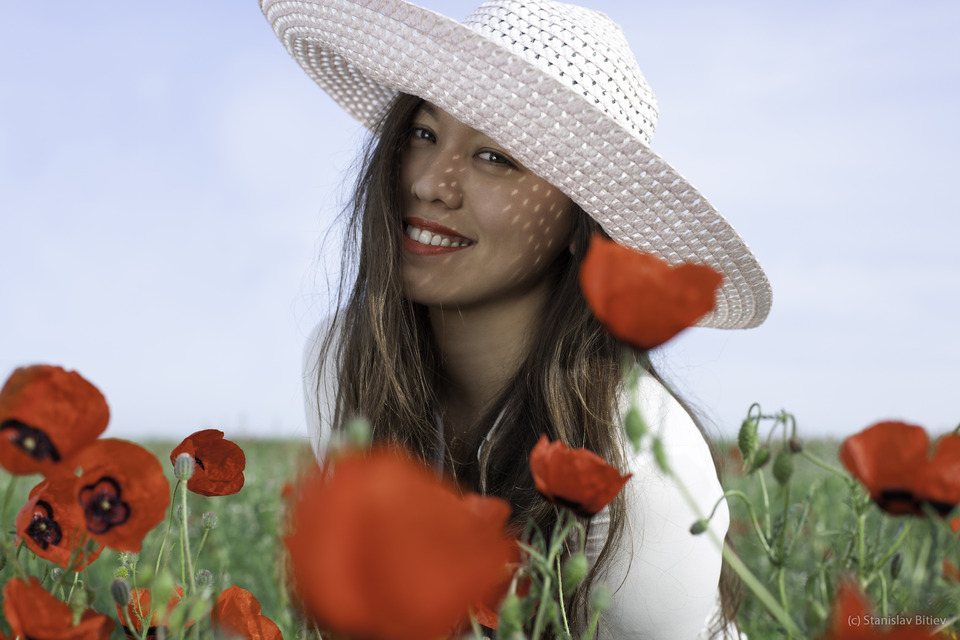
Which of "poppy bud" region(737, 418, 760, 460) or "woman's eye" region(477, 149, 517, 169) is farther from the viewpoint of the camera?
"woman's eye" region(477, 149, 517, 169)

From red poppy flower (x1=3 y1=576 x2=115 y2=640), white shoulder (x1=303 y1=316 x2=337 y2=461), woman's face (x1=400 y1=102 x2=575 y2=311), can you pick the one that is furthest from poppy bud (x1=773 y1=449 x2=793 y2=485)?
white shoulder (x1=303 y1=316 x2=337 y2=461)

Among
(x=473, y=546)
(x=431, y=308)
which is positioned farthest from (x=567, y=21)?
(x=473, y=546)

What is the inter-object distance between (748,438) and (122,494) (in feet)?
2.28

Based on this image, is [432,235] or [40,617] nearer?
[40,617]

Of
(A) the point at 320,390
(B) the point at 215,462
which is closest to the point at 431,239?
(A) the point at 320,390

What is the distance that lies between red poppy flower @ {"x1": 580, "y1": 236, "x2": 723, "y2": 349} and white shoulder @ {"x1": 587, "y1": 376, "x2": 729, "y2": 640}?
1.11 metres

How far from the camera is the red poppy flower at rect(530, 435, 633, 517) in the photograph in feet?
3.08

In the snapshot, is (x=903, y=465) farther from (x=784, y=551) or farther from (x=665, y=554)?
(x=665, y=554)

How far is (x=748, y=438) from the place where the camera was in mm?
958

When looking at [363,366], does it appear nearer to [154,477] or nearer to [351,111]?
[351,111]

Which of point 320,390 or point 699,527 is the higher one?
point 699,527

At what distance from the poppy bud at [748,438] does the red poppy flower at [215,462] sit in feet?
2.17

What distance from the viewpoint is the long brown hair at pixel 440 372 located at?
2.03 meters

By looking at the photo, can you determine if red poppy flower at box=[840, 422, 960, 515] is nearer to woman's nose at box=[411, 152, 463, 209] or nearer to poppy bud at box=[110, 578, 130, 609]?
poppy bud at box=[110, 578, 130, 609]
